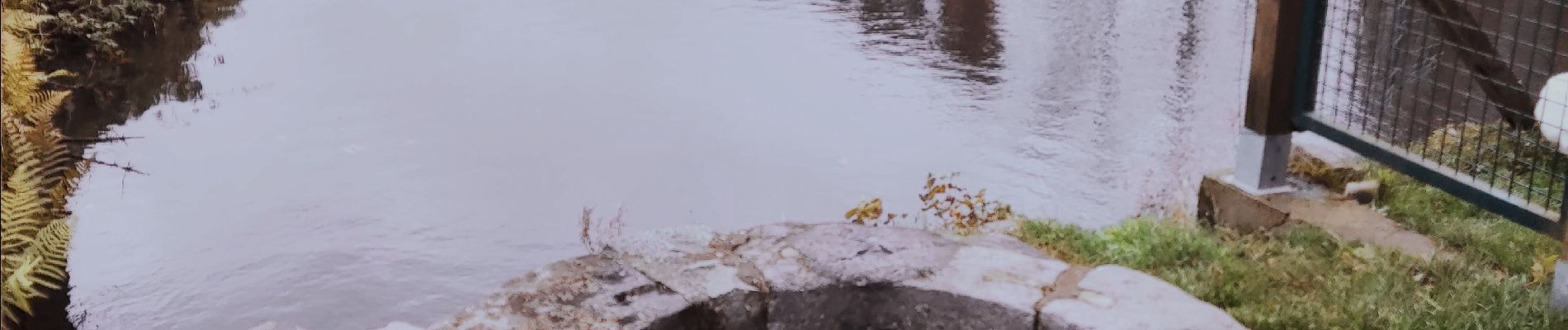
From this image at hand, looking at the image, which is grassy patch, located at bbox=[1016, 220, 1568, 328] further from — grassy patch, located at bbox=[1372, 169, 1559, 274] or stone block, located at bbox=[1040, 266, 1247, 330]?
stone block, located at bbox=[1040, 266, 1247, 330]

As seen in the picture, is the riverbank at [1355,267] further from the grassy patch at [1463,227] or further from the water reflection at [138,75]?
the water reflection at [138,75]

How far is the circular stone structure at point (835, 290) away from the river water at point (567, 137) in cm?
197

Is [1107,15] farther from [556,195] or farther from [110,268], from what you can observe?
[110,268]

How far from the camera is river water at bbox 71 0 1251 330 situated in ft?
19.1

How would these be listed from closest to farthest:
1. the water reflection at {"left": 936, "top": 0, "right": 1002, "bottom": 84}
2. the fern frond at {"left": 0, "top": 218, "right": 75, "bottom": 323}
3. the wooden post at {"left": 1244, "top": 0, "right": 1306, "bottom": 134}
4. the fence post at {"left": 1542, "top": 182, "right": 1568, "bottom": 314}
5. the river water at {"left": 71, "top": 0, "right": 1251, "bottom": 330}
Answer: the fern frond at {"left": 0, "top": 218, "right": 75, "bottom": 323}, the fence post at {"left": 1542, "top": 182, "right": 1568, "bottom": 314}, the wooden post at {"left": 1244, "top": 0, "right": 1306, "bottom": 134}, the river water at {"left": 71, "top": 0, "right": 1251, "bottom": 330}, the water reflection at {"left": 936, "top": 0, "right": 1002, "bottom": 84}

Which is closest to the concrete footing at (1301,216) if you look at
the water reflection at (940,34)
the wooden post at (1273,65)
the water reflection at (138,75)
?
the wooden post at (1273,65)

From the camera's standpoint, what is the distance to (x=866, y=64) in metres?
9.47

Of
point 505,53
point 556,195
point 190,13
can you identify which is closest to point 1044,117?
point 556,195

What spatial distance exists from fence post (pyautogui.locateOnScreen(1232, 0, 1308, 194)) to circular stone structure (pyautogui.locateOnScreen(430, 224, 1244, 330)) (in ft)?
3.78

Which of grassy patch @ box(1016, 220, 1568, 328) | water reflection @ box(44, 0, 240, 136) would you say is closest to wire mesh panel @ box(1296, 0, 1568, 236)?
grassy patch @ box(1016, 220, 1568, 328)

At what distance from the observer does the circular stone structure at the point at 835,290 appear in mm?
3336

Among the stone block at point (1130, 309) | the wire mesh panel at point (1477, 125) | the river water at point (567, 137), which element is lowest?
the river water at point (567, 137)

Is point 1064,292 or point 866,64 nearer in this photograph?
point 1064,292

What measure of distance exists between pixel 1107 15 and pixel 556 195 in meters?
6.60
